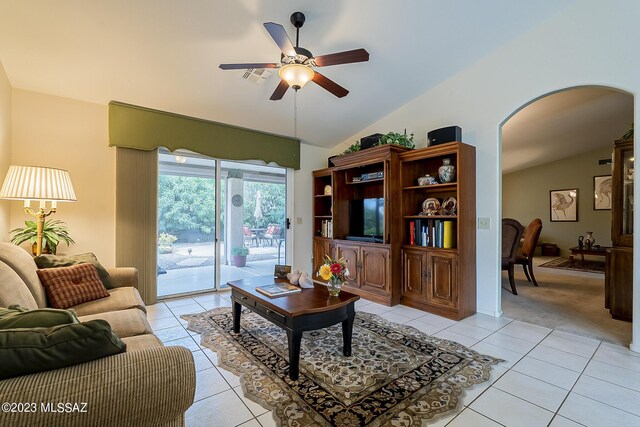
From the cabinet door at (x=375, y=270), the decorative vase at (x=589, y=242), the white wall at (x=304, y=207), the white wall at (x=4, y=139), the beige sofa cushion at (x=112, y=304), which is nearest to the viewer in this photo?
the beige sofa cushion at (x=112, y=304)

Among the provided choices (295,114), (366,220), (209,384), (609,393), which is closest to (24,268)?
(209,384)

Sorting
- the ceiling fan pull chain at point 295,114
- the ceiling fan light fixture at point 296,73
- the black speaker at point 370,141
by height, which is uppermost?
the ceiling fan pull chain at point 295,114

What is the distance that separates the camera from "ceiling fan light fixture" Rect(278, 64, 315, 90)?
2.28 m

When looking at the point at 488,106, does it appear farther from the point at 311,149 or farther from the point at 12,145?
the point at 12,145

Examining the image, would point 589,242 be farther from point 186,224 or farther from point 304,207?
point 186,224

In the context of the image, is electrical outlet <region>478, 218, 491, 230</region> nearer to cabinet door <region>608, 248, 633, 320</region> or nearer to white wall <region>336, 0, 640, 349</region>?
white wall <region>336, 0, 640, 349</region>

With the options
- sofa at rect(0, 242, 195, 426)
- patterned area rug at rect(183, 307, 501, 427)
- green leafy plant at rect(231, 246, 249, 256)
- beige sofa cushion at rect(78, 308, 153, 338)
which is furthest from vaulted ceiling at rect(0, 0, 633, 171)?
patterned area rug at rect(183, 307, 501, 427)

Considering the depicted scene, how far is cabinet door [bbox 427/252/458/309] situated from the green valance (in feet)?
9.24

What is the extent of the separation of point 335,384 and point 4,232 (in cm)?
358

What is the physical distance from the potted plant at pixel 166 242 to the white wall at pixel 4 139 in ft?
4.79

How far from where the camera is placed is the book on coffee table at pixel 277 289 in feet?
8.03

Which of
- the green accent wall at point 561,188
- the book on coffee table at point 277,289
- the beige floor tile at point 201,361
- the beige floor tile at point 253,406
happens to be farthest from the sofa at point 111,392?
the green accent wall at point 561,188

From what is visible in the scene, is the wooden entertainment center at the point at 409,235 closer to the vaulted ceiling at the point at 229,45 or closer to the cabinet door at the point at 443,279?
the cabinet door at the point at 443,279

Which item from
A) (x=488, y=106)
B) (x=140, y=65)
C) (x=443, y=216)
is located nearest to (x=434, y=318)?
(x=443, y=216)
